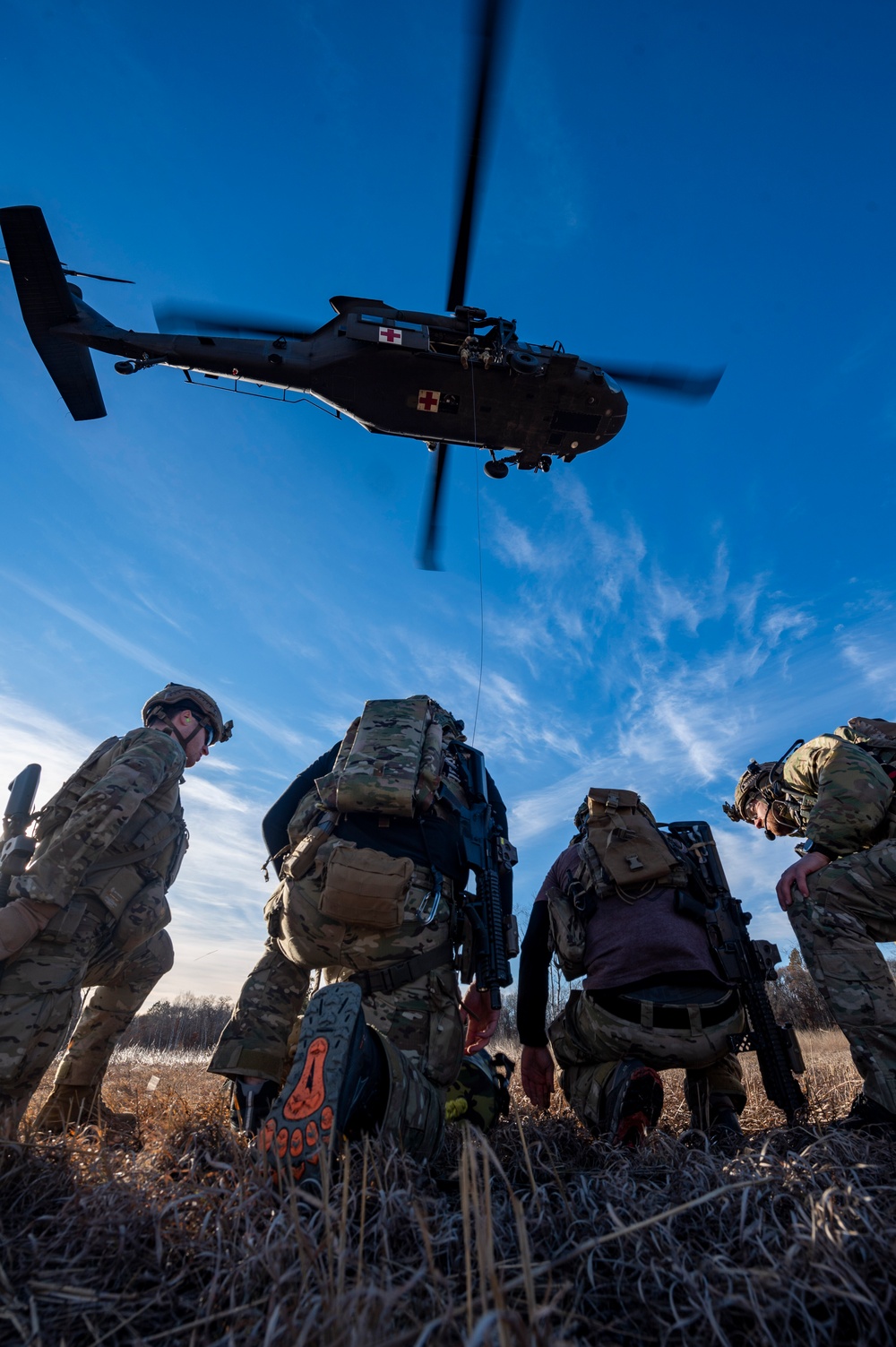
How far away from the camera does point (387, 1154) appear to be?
6.08 feet

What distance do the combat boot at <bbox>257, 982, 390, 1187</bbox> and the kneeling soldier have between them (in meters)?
1.30

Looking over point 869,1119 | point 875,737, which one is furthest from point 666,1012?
point 875,737

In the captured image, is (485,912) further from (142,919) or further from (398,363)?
(398,363)

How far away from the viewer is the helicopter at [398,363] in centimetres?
991

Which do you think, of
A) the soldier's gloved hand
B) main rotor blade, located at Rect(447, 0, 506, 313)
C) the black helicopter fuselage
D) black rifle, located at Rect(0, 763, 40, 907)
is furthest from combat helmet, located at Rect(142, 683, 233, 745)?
main rotor blade, located at Rect(447, 0, 506, 313)

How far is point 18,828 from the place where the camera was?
472cm

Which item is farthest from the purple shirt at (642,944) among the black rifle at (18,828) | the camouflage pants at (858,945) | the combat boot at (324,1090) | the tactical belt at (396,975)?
the black rifle at (18,828)

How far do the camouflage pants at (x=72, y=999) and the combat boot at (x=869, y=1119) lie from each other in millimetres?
3923

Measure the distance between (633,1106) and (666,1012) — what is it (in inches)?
20.4

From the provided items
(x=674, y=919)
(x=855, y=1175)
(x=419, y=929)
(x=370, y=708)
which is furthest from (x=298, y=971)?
(x=855, y=1175)

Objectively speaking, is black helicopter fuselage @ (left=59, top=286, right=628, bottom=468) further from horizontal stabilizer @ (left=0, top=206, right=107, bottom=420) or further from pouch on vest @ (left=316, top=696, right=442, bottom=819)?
pouch on vest @ (left=316, top=696, right=442, bottom=819)

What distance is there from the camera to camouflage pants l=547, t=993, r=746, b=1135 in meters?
3.05

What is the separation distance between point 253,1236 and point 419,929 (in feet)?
6.12

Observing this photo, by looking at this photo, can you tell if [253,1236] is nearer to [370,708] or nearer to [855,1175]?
[855,1175]
